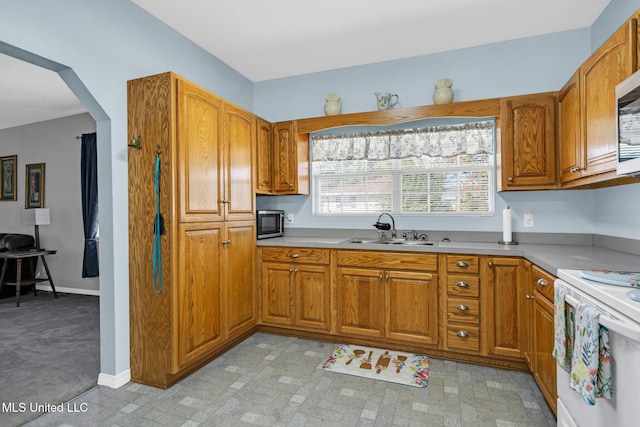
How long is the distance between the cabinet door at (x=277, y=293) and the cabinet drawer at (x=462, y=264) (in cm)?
137

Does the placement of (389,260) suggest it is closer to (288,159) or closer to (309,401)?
(309,401)

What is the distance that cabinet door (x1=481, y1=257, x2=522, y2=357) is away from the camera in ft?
7.98

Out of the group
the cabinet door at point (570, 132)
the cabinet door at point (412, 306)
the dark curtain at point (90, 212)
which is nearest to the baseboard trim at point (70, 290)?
the dark curtain at point (90, 212)

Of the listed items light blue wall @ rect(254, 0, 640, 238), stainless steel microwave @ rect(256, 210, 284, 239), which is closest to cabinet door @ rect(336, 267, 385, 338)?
light blue wall @ rect(254, 0, 640, 238)

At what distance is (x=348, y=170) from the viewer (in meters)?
3.63

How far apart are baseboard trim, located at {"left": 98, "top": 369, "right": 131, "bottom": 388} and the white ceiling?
266cm

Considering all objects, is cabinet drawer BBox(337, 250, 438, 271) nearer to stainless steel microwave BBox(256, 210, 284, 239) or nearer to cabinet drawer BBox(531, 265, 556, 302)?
cabinet drawer BBox(531, 265, 556, 302)

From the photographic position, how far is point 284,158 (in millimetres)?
3529

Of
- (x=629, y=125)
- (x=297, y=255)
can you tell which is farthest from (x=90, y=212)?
(x=629, y=125)

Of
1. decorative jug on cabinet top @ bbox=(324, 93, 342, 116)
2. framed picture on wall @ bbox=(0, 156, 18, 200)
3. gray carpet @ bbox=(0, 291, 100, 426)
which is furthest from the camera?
framed picture on wall @ bbox=(0, 156, 18, 200)

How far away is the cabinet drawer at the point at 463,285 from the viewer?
2.54 meters

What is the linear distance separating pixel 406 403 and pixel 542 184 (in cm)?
195

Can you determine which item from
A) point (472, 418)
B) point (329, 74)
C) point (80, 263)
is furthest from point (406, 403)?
point (80, 263)

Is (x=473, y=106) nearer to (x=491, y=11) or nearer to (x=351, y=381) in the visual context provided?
(x=491, y=11)
